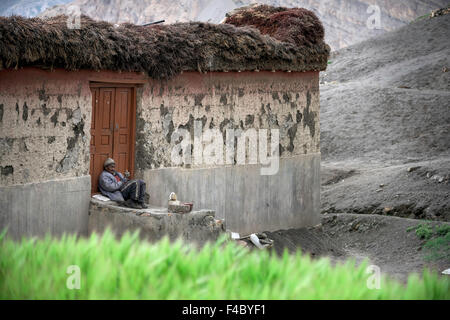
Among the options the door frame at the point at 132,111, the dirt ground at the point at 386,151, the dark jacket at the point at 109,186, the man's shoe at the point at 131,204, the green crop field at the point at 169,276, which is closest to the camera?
the green crop field at the point at 169,276

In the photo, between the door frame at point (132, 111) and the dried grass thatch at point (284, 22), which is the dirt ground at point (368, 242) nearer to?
the door frame at point (132, 111)

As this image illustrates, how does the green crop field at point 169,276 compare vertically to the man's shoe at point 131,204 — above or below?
above

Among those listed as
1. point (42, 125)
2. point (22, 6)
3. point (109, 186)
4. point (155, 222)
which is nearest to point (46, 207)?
point (42, 125)

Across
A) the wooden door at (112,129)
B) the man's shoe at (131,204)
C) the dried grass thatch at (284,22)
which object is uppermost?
the dried grass thatch at (284,22)

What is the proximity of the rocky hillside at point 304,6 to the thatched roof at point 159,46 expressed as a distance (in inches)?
1754

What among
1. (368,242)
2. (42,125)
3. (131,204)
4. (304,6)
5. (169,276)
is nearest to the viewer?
(169,276)

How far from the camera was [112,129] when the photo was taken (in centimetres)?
1105

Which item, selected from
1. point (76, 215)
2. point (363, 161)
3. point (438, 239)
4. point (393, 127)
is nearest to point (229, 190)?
point (76, 215)

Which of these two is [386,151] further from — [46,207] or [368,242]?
[46,207]

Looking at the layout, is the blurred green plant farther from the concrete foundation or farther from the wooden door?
the wooden door

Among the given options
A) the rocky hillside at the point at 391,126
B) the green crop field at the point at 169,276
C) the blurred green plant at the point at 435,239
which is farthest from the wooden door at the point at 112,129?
the rocky hillside at the point at 391,126

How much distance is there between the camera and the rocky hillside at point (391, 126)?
18141mm

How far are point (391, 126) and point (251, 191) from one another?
14.3 m

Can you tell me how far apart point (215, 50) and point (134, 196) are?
2.78 meters
